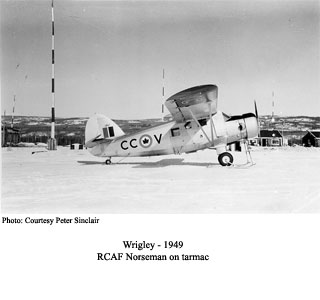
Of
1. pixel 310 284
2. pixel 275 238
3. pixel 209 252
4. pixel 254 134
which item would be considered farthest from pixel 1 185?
pixel 254 134

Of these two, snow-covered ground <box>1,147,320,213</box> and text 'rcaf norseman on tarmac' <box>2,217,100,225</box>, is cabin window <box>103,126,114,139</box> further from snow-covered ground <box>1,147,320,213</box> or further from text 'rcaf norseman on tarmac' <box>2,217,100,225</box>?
text 'rcaf norseman on tarmac' <box>2,217,100,225</box>

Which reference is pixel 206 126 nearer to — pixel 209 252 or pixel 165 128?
pixel 165 128

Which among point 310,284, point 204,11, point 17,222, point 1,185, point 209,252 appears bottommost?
point 310,284

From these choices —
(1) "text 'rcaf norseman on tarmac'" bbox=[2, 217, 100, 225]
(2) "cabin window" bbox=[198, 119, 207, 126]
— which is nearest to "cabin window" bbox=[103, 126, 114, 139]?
(2) "cabin window" bbox=[198, 119, 207, 126]

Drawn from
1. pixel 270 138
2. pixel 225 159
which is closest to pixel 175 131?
pixel 225 159

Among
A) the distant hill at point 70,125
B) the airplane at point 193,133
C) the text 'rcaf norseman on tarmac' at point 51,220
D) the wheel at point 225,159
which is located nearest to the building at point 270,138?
the distant hill at point 70,125

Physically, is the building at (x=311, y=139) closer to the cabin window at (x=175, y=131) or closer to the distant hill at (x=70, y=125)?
the distant hill at (x=70, y=125)
